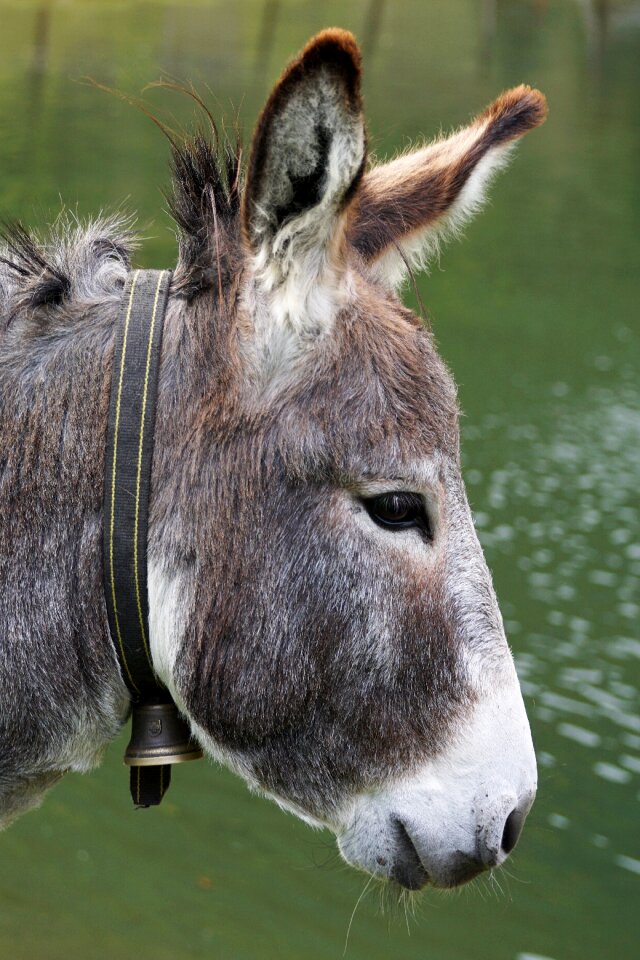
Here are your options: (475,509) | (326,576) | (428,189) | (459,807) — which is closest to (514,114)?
(428,189)

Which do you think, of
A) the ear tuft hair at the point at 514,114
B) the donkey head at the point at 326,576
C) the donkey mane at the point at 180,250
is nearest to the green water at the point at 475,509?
the donkey mane at the point at 180,250

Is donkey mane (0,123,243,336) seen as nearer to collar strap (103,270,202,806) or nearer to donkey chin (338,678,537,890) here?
collar strap (103,270,202,806)

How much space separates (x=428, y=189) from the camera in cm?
258

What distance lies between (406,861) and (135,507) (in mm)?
875

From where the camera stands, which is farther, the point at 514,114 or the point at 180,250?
the point at 514,114

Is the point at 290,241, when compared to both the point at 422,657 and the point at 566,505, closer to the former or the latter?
the point at 422,657

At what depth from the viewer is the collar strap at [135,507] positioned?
6.90ft

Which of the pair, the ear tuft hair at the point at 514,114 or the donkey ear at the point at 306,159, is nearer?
the donkey ear at the point at 306,159

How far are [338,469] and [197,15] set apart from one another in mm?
20642

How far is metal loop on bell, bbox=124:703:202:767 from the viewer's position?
7.34ft

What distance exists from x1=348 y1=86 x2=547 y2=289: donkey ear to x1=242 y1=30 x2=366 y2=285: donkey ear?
46 cm

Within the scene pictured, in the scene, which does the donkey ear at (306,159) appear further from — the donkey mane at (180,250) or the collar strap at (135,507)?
the collar strap at (135,507)

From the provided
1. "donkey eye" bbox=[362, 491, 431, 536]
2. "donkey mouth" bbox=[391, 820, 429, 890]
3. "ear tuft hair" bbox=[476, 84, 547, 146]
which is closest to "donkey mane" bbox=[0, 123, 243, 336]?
"donkey eye" bbox=[362, 491, 431, 536]

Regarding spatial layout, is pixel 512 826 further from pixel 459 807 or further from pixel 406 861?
pixel 406 861
